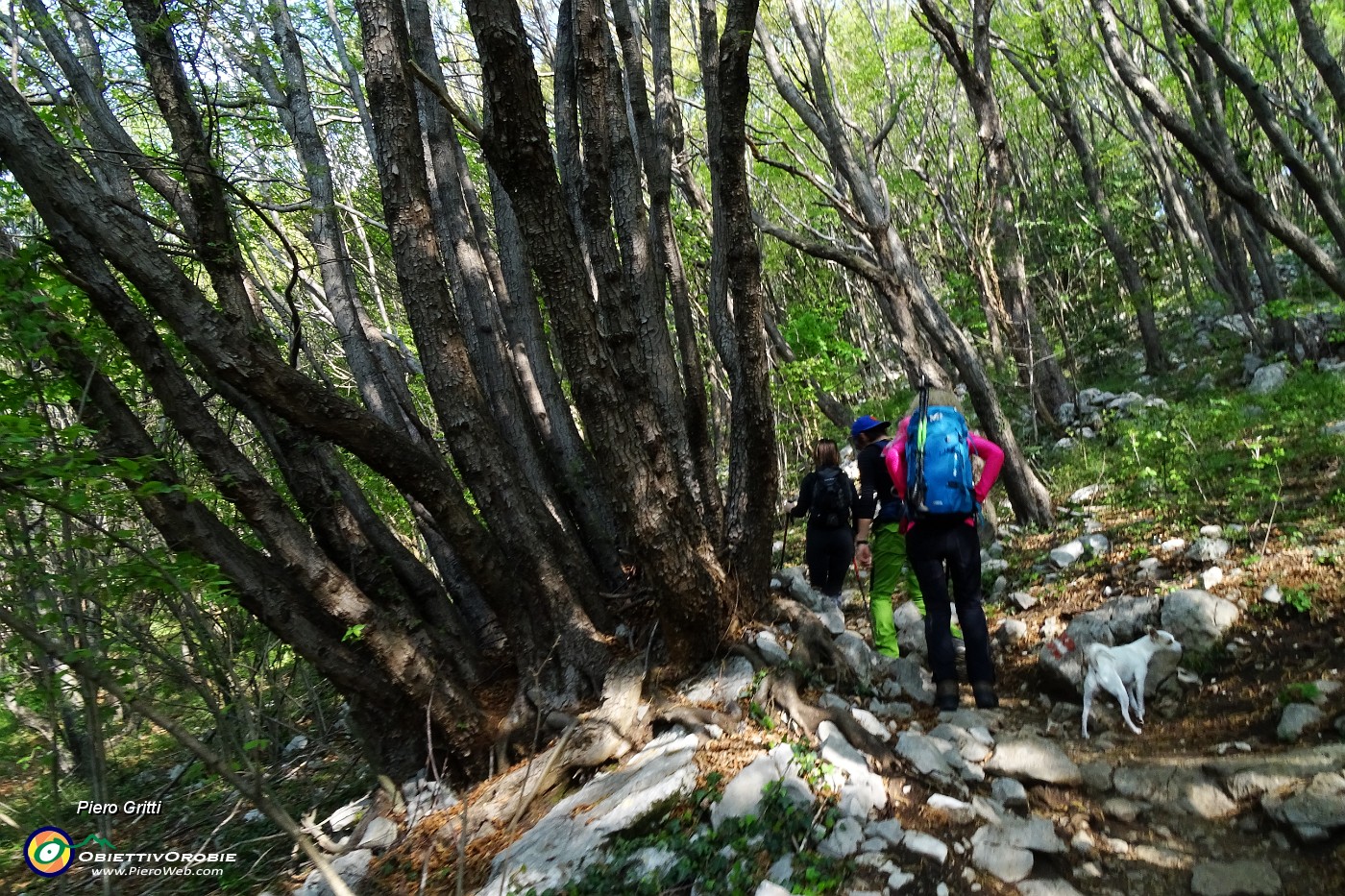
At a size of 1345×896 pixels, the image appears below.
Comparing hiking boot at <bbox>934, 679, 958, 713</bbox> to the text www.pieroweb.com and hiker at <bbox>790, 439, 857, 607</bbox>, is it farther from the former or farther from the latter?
the text www.pieroweb.com

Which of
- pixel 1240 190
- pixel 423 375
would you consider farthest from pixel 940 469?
pixel 423 375

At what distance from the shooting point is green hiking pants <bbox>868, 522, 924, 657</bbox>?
17.3 feet

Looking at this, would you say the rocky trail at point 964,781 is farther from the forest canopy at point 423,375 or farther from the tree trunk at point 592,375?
the forest canopy at point 423,375

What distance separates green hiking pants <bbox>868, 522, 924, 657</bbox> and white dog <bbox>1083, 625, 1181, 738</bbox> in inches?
53.5

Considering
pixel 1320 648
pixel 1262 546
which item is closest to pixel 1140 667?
pixel 1320 648

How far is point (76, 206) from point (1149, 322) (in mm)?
16583

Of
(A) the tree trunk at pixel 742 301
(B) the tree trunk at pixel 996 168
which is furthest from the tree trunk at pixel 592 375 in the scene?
(B) the tree trunk at pixel 996 168

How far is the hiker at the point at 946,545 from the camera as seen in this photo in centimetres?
432

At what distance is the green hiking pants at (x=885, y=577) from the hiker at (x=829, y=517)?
2.27 ft

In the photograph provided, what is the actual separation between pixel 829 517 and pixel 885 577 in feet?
3.25

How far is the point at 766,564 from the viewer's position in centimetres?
502

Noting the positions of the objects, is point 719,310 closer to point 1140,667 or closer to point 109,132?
point 1140,667

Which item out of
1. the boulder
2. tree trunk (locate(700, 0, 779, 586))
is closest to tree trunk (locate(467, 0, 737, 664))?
tree trunk (locate(700, 0, 779, 586))

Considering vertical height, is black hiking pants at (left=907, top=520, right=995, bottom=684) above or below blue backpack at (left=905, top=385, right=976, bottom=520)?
below
